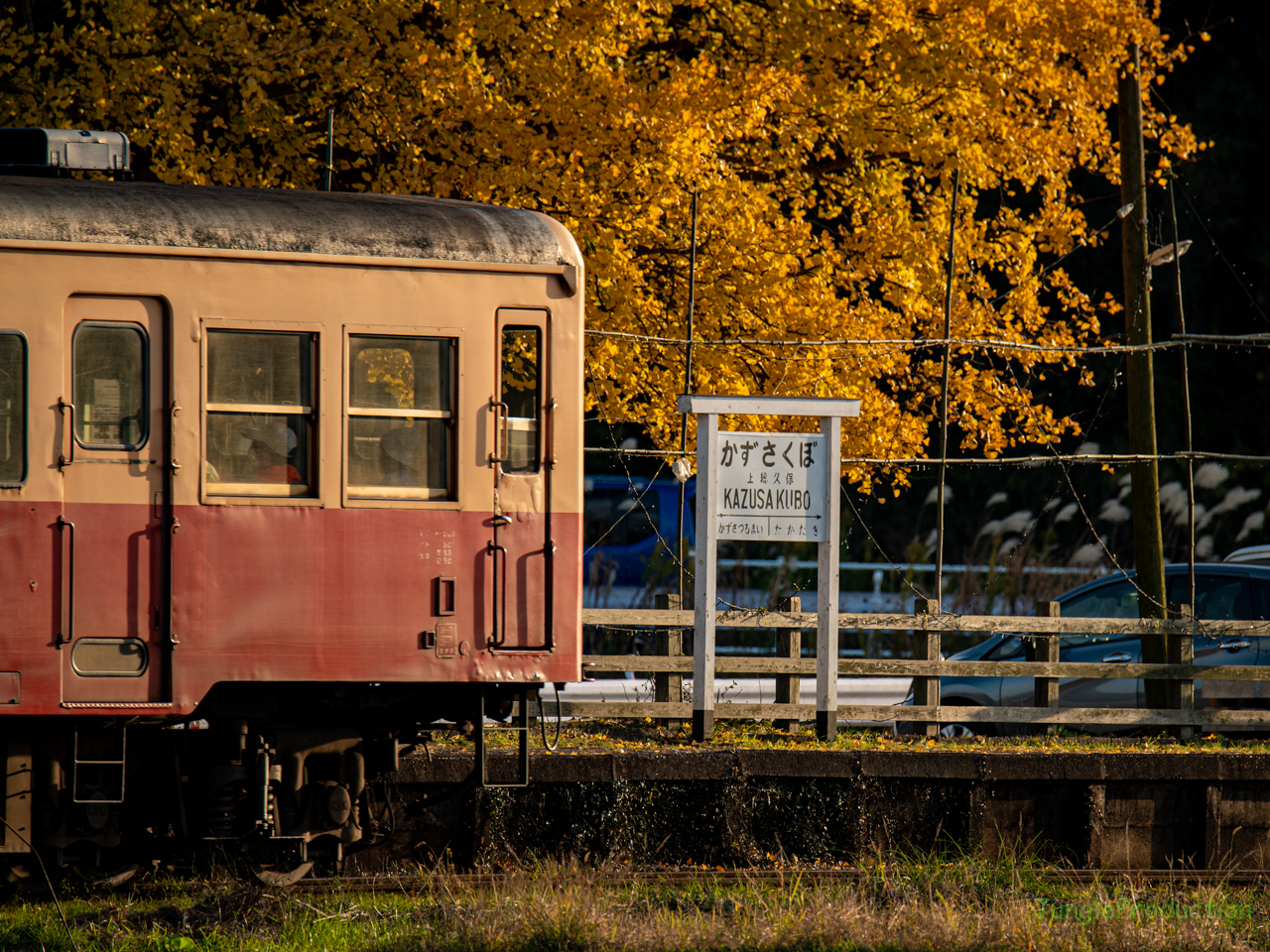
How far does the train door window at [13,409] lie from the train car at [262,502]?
0.01 meters

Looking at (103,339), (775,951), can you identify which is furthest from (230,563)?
(775,951)

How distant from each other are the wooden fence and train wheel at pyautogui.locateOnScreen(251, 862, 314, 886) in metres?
3.14

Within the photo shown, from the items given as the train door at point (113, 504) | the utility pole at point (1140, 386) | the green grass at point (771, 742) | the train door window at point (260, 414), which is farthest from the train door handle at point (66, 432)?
the utility pole at point (1140, 386)

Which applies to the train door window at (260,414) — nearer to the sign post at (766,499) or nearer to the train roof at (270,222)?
the train roof at (270,222)

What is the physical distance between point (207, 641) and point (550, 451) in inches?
76.0

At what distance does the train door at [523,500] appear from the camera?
7184 millimetres

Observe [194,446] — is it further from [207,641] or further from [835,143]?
[835,143]

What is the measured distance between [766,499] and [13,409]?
4794mm

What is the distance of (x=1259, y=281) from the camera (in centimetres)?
2500

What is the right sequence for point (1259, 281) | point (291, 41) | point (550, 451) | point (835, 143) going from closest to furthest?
point (550, 451) < point (291, 41) < point (835, 143) < point (1259, 281)

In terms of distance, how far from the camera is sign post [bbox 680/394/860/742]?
9.43 m

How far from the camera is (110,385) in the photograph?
681cm

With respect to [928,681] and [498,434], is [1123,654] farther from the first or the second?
[498,434]

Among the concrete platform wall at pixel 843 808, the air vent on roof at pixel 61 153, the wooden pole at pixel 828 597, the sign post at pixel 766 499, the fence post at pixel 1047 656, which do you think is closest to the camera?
the air vent on roof at pixel 61 153
